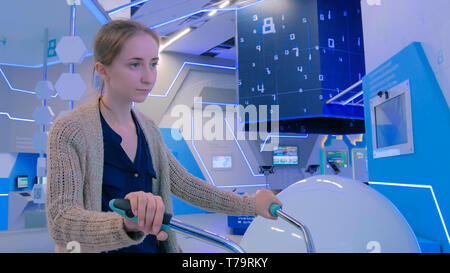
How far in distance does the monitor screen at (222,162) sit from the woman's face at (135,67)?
25.6 ft

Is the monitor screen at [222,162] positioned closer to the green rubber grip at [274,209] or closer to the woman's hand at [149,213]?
the green rubber grip at [274,209]

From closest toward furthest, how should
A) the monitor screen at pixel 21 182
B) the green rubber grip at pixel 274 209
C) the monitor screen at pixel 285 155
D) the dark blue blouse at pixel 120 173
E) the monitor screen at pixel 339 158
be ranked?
the dark blue blouse at pixel 120 173
the green rubber grip at pixel 274 209
the monitor screen at pixel 21 182
the monitor screen at pixel 285 155
the monitor screen at pixel 339 158

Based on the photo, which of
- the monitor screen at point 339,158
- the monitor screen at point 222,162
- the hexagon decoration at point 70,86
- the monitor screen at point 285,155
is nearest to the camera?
the hexagon decoration at point 70,86

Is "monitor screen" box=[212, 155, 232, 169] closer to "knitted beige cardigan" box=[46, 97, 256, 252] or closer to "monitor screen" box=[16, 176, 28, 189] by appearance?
"monitor screen" box=[16, 176, 28, 189]

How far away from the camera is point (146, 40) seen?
0.78 meters

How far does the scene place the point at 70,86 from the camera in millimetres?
3588

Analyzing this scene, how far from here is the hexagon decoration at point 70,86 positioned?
3.57m

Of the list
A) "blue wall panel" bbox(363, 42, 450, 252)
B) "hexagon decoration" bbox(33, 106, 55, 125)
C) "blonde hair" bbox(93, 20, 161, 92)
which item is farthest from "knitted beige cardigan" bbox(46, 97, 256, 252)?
Result: "hexagon decoration" bbox(33, 106, 55, 125)

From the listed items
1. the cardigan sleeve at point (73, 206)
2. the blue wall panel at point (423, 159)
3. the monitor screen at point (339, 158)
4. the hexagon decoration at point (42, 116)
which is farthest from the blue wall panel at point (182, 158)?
the cardigan sleeve at point (73, 206)

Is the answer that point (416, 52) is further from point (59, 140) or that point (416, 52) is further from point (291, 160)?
point (291, 160)

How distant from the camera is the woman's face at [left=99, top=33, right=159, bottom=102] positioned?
0.76 m

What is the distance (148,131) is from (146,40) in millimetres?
239

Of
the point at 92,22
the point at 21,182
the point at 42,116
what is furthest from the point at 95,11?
the point at 21,182
